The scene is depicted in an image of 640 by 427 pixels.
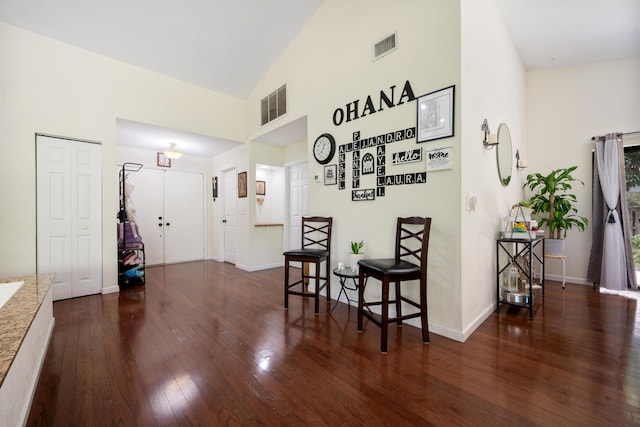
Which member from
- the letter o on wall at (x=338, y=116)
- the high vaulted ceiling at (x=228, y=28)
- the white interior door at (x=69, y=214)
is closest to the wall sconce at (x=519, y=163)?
the high vaulted ceiling at (x=228, y=28)

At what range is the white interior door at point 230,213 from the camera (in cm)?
573

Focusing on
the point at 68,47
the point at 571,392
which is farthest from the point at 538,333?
the point at 68,47

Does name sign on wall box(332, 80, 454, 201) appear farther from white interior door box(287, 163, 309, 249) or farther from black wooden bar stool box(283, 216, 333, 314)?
white interior door box(287, 163, 309, 249)

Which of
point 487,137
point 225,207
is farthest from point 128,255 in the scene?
point 487,137

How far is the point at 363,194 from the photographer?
297cm

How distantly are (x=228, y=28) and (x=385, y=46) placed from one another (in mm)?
2157

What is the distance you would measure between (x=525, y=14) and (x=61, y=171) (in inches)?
234

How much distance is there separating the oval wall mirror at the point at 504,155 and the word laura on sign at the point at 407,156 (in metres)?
1.18

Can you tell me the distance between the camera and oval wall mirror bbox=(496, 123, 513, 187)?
306cm

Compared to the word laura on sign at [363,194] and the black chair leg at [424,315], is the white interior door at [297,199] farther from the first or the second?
the black chair leg at [424,315]

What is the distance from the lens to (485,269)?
2.73 m

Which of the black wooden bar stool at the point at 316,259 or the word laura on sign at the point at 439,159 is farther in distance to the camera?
the black wooden bar stool at the point at 316,259

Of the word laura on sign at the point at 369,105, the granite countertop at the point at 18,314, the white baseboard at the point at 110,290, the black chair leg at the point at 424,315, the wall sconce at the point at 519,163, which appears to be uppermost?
the word laura on sign at the point at 369,105

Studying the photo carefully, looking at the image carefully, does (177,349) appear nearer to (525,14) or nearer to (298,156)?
(298,156)
